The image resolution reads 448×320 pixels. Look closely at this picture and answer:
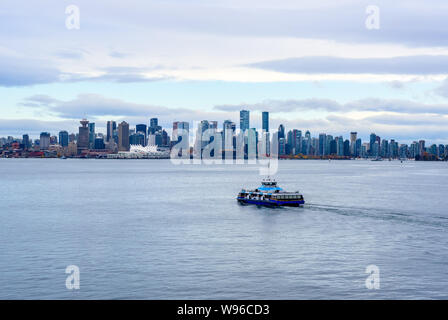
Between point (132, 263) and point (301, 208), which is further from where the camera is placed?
point (301, 208)

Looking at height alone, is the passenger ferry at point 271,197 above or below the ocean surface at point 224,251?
above

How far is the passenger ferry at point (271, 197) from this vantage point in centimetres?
9638

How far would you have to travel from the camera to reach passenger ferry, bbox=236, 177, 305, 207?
96.4m

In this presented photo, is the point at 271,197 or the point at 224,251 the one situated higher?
the point at 271,197

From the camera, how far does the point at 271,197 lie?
99438 millimetres

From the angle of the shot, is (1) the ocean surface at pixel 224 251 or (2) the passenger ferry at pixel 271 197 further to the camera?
(2) the passenger ferry at pixel 271 197

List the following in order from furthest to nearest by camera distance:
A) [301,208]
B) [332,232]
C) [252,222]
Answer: [301,208], [252,222], [332,232]

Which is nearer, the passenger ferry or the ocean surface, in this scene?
the ocean surface

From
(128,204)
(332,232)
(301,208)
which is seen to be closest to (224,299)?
(332,232)

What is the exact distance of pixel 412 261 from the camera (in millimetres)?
49062

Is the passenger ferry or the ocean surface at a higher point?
the passenger ferry

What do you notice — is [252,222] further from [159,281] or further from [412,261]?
[159,281]

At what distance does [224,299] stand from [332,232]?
3102cm

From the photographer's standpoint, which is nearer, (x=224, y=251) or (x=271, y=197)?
(x=224, y=251)
